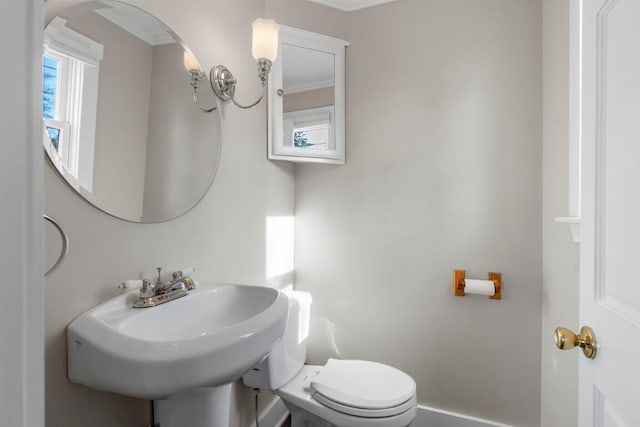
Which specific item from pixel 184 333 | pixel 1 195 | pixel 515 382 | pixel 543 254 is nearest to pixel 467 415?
pixel 515 382

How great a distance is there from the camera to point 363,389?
137cm

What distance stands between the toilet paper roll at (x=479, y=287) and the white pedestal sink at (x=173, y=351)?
1028 millimetres

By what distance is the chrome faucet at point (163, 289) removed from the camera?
0.97 metres

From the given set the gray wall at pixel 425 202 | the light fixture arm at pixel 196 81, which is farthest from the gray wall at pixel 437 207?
the light fixture arm at pixel 196 81

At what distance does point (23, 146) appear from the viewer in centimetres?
30

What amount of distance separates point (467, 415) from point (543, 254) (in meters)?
0.93

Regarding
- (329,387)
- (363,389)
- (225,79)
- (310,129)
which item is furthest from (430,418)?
(225,79)

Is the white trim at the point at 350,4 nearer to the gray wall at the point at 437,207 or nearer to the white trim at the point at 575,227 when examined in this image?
the gray wall at the point at 437,207

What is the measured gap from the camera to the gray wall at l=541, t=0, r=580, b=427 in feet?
3.82

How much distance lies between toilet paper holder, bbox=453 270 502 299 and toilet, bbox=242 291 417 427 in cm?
51

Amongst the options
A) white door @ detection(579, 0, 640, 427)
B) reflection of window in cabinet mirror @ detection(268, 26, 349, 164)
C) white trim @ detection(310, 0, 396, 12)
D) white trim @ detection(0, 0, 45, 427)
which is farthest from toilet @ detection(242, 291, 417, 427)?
white trim @ detection(310, 0, 396, 12)

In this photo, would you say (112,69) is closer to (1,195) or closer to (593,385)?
(1,195)

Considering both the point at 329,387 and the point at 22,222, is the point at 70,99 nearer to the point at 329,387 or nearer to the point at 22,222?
the point at 22,222

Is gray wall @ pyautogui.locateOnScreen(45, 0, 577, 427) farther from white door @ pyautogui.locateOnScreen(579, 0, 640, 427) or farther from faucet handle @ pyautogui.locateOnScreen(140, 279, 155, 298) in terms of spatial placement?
white door @ pyautogui.locateOnScreen(579, 0, 640, 427)
